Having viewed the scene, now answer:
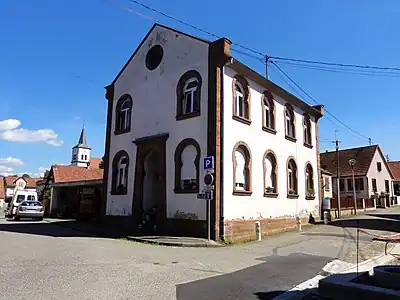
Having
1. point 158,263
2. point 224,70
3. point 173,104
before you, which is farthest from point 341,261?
point 173,104

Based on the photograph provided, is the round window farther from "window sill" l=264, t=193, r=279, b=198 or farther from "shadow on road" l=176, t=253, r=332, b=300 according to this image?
"shadow on road" l=176, t=253, r=332, b=300

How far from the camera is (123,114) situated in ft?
72.6

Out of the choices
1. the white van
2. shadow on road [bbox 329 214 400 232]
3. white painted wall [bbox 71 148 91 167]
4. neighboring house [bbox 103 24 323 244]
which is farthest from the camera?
white painted wall [bbox 71 148 91 167]

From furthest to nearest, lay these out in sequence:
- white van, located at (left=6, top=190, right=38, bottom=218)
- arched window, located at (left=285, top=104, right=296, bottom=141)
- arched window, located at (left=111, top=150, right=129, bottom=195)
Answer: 1. white van, located at (left=6, top=190, right=38, bottom=218)
2. arched window, located at (left=285, top=104, right=296, bottom=141)
3. arched window, located at (left=111, top=150, right=129, bottom=195)

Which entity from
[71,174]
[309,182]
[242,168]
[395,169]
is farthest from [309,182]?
[395,169]

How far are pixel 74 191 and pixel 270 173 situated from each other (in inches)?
892

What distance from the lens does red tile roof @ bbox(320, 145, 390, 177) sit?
154 ft

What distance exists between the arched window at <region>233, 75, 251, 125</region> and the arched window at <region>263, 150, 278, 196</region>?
2724mm

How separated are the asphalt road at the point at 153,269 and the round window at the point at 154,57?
10.4 metres

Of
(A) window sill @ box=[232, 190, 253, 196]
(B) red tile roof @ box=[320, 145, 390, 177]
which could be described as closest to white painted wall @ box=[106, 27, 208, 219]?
(A) window sill @ box=[232, 190, 253, 196]

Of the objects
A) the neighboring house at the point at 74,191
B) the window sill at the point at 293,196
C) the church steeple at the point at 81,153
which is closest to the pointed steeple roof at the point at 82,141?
the church steeple at the point at 81,153

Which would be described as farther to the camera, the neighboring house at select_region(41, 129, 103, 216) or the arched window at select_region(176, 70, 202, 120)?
the neighboring house at select_region(41, 129, 103, 216)

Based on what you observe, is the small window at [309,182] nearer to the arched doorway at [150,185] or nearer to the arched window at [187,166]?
the arched window at [187,166]

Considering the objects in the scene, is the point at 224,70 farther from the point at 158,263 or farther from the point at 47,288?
the point at 47,288
